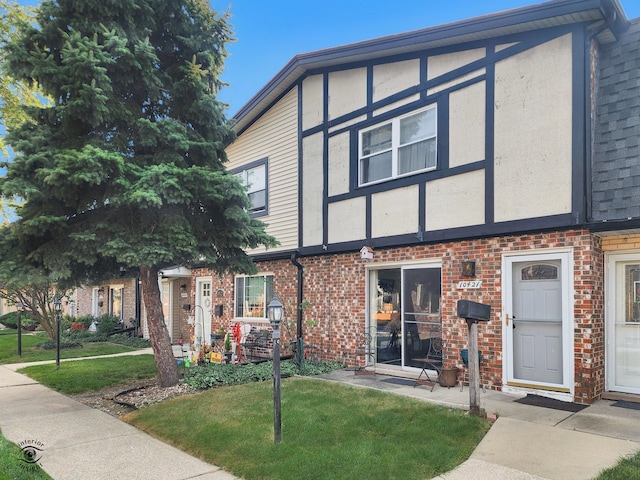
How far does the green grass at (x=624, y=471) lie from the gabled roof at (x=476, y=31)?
5.68 metres

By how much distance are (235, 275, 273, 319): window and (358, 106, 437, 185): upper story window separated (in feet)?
13.9

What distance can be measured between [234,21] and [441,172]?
4696mm

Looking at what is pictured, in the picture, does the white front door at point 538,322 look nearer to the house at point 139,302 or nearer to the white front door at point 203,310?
the house at point 139,302

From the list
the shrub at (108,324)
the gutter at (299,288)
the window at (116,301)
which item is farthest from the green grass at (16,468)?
the window at (116,301)

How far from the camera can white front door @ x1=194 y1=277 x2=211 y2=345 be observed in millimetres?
15281

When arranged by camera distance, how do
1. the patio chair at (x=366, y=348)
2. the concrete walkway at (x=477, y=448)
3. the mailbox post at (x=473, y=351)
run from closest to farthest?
the concrete walkway at (x=477, y=448) < the mailbox post at (x=473, y=351) < the patio chair at (x=366, y=348)

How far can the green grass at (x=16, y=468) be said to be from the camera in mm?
4785

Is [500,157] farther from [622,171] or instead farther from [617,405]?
[617,405]

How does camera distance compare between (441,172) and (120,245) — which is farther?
(441,172)

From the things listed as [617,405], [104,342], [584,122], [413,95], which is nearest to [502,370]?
[617,405]

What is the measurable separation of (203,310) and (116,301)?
30.0 ft

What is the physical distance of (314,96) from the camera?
11.4m

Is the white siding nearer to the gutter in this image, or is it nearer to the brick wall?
the gutter

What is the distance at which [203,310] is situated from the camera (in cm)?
1557
